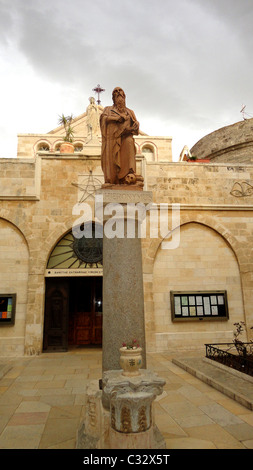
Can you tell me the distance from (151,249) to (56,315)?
14.5ft

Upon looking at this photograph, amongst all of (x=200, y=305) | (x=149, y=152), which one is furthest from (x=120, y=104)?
(x=149, y=152)

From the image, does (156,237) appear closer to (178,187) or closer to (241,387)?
(178,187)

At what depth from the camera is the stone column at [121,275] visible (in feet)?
14.6

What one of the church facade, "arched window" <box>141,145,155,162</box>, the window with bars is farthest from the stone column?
"arched window" <box>141,145,155,162</box>

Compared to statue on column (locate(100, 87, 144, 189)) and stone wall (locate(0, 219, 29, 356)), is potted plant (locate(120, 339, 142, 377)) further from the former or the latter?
stone wall (locate(0, 219, 29, 356))

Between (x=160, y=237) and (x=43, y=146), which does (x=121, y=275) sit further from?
(x=43, y=146)

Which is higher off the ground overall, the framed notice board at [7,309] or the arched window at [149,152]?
the arched window at [149,152]

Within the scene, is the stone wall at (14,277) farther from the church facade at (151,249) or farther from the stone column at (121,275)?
the stone column at (121,275)

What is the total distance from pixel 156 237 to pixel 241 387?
6.41 m

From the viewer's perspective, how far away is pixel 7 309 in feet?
35.0

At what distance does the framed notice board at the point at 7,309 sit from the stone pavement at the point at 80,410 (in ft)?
7.05

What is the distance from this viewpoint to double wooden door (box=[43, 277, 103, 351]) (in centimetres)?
1125

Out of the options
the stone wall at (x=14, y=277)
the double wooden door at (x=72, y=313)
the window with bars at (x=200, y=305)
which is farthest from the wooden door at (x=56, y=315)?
the window with bars at (x=200, y=305)

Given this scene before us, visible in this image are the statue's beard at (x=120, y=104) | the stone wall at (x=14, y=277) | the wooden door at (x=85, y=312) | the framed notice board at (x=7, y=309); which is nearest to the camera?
the statue's beard at (x=120, y=104)
